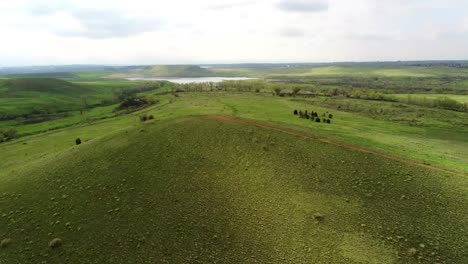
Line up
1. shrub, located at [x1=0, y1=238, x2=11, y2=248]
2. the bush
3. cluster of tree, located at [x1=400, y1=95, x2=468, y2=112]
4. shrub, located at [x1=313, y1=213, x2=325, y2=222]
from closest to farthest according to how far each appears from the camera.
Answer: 1. shrub, located at [x1=0, y1=238, x2=11, y2=248]
2. shrub, located at [x1=313, y1=213, x2=325, y2=222]
3. cluster of tree, located at [x1=400, y1=95, x2=468, y2=112]
4. the bush

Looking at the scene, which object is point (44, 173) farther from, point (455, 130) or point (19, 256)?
point (455, 130)

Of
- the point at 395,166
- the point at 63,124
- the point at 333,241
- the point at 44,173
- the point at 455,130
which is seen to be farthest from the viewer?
the point at 63,124

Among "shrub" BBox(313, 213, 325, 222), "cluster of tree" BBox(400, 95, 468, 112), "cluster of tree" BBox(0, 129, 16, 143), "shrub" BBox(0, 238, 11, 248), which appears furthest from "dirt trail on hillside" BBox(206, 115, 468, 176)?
"cluster of tree" BBox(400, 95, 468, 112)

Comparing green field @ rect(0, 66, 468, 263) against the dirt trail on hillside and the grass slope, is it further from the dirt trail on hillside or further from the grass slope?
the dirt trail on hillside

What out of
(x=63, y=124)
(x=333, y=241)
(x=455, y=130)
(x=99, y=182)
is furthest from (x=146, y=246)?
(x=63, y=124)

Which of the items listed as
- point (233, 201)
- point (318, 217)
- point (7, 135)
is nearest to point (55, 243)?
point (233, 201)

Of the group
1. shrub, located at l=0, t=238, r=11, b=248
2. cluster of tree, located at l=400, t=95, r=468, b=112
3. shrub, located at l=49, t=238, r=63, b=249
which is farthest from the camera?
cluster of tree, located at l=400, t=95, r=468, b=112
